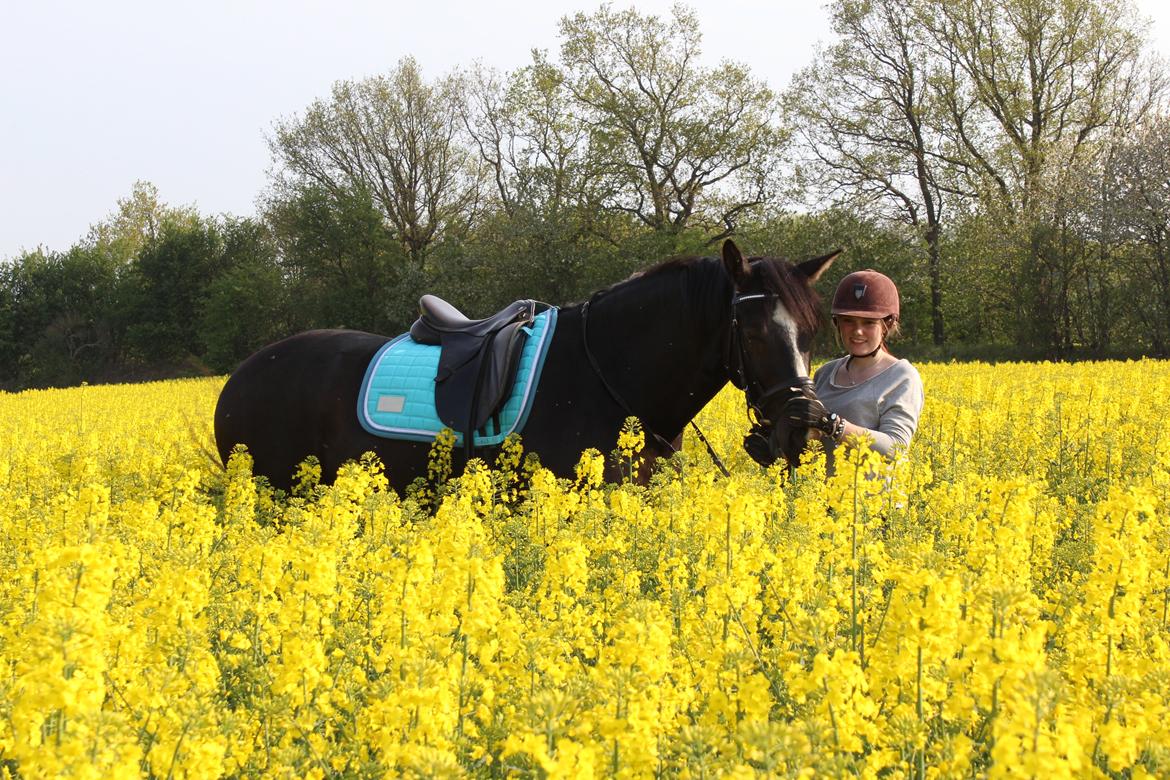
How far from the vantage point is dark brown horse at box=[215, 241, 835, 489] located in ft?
15.0

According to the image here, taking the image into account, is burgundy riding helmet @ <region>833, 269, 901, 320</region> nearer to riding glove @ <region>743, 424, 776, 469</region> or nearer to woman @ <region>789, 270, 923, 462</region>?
woman @ <region>789, 270, 923, 462</region>

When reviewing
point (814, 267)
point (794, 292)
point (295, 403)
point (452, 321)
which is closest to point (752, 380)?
point (794, 292)

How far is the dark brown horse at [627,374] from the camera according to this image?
458 cm

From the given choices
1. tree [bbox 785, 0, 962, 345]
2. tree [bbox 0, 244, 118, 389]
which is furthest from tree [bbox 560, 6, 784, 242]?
tree [bbox 0, 244, 118, 389]

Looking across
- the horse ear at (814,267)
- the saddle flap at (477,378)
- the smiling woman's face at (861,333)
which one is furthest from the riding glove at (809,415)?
the saddle flap at (477,378)

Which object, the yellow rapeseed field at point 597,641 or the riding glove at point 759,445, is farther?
the riding glove at point 759,445

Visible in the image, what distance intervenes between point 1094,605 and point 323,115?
4934 cm

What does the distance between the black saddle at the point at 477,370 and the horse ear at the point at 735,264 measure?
136 cm

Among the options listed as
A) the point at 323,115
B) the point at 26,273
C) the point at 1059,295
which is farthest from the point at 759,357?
the point at 26,273

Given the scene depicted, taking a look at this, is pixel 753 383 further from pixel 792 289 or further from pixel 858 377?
pixel 858 377

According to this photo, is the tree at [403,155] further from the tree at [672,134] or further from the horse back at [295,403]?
the horse back at [295,403]

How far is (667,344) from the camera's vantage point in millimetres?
5047

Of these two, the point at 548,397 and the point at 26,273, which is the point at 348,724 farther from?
the point at 26,273

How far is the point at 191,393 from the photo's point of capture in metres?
22.9
